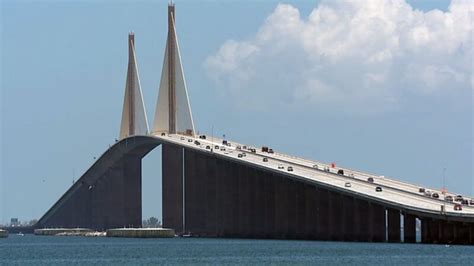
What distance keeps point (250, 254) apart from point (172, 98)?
222 feet

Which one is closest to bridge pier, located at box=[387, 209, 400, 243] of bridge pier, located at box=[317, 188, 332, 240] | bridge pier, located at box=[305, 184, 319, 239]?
bridge pier, located at box=[317, 188, 332, 240]

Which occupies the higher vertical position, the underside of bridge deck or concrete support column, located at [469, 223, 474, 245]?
the underside of bridge deck

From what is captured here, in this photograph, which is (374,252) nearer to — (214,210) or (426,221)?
(426,221)

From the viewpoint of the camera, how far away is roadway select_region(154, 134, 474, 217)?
366ft

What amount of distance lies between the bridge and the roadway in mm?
107

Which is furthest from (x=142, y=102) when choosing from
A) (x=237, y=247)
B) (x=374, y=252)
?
(x=374, y=252)

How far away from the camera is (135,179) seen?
600 feet

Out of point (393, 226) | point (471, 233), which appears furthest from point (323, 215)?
point (471, 233)

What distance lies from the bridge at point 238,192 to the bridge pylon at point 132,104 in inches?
6.8

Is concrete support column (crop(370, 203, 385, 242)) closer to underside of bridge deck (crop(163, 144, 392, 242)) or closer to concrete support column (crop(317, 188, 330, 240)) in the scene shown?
underside of bridge deck (crop(163, 144, 392, 242))

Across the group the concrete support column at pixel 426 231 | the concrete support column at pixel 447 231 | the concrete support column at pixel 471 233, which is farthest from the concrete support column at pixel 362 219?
the concrete support column at pixel 471 233

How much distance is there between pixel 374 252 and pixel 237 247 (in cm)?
1851

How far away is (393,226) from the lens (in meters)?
114

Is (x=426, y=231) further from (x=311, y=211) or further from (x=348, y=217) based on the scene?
(x=311, y=211)
